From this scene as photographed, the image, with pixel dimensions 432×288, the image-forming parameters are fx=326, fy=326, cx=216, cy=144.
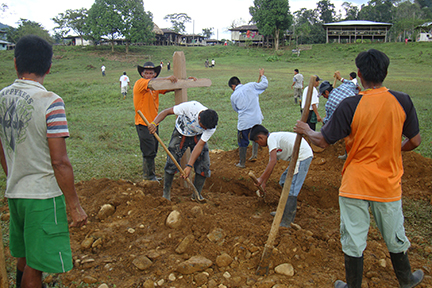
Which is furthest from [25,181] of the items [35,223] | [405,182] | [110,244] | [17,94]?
[405,182]

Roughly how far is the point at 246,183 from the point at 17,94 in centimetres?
432

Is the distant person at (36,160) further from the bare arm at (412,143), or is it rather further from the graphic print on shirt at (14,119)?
the bare arm at (412,143)

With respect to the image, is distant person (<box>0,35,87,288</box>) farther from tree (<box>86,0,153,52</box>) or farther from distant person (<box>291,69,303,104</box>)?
tree (<box>86,0,153,52</box>)

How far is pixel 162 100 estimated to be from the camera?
51.3 ft

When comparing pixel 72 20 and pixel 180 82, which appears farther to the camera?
pixel 72 20

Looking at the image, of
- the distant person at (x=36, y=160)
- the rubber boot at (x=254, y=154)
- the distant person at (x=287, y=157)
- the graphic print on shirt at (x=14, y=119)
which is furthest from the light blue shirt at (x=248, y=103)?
the graphic print on shirt at (x=14, y=119)

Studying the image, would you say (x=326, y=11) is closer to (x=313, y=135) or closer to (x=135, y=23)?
(x=135, y=23)

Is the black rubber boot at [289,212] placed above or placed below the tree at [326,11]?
below

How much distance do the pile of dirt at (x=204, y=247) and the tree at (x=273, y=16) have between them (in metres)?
41.1

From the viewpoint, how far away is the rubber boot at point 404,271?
2623mm

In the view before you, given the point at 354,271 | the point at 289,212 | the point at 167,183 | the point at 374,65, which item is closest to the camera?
the point at 374,65

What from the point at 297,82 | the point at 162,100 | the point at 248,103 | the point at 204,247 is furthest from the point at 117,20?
the point at 204,247

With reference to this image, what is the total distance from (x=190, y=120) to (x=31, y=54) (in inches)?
96.9

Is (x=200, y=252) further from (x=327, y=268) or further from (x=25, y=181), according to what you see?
(x=25, y=181)
